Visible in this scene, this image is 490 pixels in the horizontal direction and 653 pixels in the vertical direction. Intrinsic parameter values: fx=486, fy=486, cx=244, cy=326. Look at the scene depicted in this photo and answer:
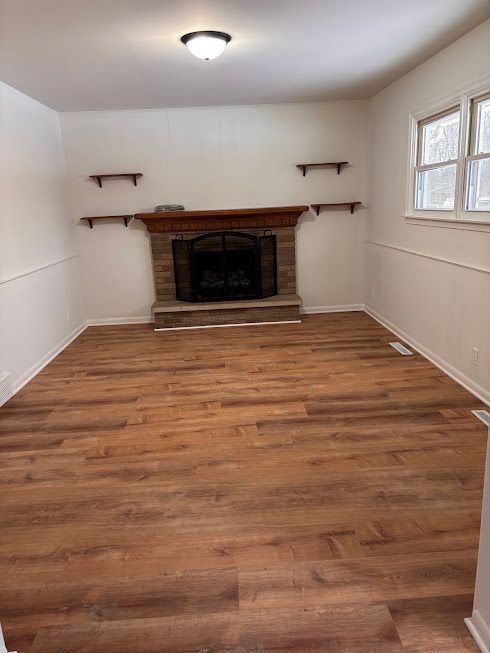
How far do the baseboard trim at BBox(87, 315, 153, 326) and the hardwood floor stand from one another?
6.41ft

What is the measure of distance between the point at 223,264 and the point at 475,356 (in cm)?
301

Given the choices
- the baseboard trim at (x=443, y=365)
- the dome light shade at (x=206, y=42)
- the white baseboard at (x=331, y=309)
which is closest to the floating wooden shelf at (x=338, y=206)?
the white baseboard at (x=331, y=309)

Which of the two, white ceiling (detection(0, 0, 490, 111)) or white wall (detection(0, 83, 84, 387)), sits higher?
white ceiling (detection(0, 0, 490, 111))

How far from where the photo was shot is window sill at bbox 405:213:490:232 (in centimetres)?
316

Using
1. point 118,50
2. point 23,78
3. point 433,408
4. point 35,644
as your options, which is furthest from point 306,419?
point 23,78

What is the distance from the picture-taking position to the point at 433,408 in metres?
3.17

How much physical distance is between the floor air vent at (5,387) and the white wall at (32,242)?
0.12 meters

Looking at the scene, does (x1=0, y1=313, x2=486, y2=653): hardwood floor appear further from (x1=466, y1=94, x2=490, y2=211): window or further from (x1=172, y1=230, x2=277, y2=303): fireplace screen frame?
(x1=172, y1=230, x2=277, y2=303): fireplace screen frame

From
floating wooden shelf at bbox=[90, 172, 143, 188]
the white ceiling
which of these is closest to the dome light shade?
the white ceiling

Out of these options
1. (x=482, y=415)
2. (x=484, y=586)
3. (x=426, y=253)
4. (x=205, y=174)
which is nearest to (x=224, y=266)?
(x=205, y=174)

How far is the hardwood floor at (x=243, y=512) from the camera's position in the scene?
164 cm

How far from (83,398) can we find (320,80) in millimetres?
3444

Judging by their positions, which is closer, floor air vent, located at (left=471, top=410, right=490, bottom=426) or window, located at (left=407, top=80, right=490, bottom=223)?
floor air vent, located at (left=471, top=410, right=490, bottom=426)

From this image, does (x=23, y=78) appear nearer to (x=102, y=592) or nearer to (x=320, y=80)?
(x=320, y=80)
